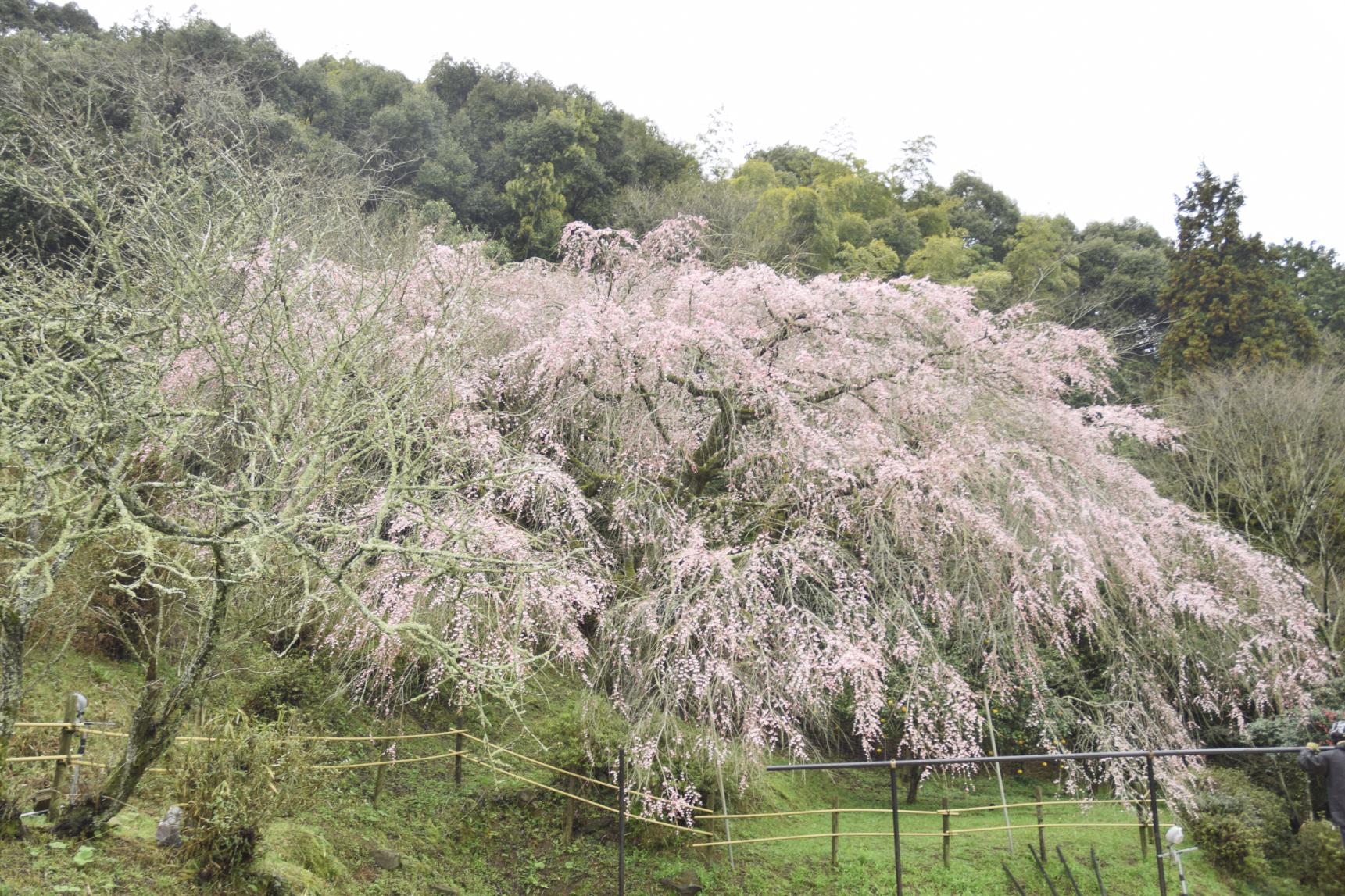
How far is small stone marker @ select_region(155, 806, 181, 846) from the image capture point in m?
4.13

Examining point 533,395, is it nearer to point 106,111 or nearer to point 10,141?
point 10,141

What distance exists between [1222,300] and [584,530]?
14.8m

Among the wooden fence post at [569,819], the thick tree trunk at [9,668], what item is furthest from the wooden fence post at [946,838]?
the thick tree trunk at [9,668]

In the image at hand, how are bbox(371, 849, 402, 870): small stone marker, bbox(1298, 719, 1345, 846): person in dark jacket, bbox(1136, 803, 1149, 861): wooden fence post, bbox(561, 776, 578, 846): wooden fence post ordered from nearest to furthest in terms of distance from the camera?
bbox(1298, 719, 1345, 846): person in dark jacket → bbox(371, 849, 402, 870): small stone marker → bbox(561, 776, 578, 846): wooden fence post → bbox(1136, 803, 1149, 861): wooden fence post

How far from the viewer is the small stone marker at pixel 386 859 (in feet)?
17.0

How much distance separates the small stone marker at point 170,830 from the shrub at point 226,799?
0.04 meters

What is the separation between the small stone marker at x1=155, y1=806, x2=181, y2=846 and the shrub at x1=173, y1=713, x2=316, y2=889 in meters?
0.04

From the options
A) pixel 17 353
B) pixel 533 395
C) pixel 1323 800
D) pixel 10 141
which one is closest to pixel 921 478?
pixel 533 395

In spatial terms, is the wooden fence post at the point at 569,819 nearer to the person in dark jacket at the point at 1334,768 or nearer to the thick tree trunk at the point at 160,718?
the thick tree trunk at the point at 160,718

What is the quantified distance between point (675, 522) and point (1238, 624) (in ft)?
16.7

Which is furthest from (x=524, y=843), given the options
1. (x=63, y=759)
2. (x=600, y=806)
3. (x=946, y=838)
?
(x=946, y=838)

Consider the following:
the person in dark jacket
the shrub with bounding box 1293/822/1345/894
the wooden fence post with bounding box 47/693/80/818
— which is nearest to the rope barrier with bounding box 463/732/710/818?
the wooden fence post with bounding box 47/693/80/818

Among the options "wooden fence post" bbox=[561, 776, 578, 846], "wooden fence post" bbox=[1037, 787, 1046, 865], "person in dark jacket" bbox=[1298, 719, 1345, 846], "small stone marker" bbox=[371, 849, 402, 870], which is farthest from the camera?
"wooden fence post" bbox=[1037, 787, 1046, 865]

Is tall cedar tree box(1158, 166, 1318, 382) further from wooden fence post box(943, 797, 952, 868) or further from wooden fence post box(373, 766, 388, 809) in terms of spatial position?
wooden fence post box(373, 766, 388, 809)
